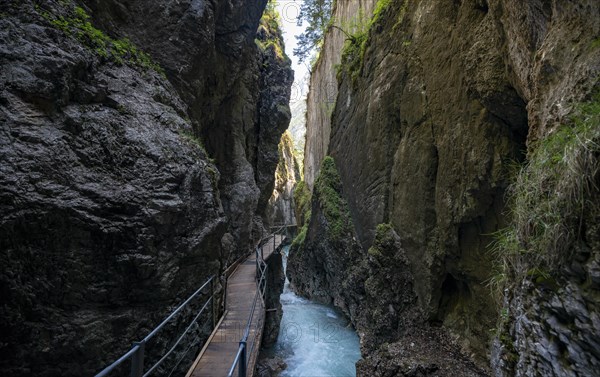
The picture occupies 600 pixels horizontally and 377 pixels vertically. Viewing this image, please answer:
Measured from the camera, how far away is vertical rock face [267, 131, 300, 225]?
3822 centimetres

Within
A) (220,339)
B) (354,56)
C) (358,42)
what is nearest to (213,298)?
(220,339)

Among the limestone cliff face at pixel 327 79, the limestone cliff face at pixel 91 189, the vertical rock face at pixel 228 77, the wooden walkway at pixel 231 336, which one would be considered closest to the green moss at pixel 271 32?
the vertical rock face at pixel 228 77

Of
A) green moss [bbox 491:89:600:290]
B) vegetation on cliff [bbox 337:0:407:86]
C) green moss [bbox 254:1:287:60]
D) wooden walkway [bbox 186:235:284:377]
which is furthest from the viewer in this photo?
green moss [bbox 254:1:287:60]

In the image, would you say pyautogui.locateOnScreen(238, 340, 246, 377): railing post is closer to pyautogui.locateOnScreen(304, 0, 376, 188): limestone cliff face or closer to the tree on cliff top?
pyautogui.locateOnScreen(304, 0, 376, 188): limestone cliff face

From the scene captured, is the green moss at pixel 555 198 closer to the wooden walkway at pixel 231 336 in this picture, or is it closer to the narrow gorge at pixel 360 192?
the narrow gorge at pixel 360 192

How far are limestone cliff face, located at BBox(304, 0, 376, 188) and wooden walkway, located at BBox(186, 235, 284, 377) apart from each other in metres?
11.5

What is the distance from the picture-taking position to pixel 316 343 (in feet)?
42.6

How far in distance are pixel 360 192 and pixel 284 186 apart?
101 ft

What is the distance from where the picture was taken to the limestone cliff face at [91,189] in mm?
3564

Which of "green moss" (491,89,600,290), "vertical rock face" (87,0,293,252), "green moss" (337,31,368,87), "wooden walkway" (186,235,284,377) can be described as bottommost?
"wooden walkway" (186,235,284,377)

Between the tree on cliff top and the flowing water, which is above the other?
the tree on cliff top

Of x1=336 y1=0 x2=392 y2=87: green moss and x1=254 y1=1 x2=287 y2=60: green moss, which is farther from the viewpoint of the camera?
x1=254 y1=1 x2=287 y2=60: green moss

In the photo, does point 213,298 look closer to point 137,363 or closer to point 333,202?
point 137,363

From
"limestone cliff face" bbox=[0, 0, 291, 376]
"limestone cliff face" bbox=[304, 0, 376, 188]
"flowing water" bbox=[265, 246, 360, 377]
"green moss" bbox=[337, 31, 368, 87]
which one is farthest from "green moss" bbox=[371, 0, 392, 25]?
"flowing water" bbox=[265, 246, 360, 377]
